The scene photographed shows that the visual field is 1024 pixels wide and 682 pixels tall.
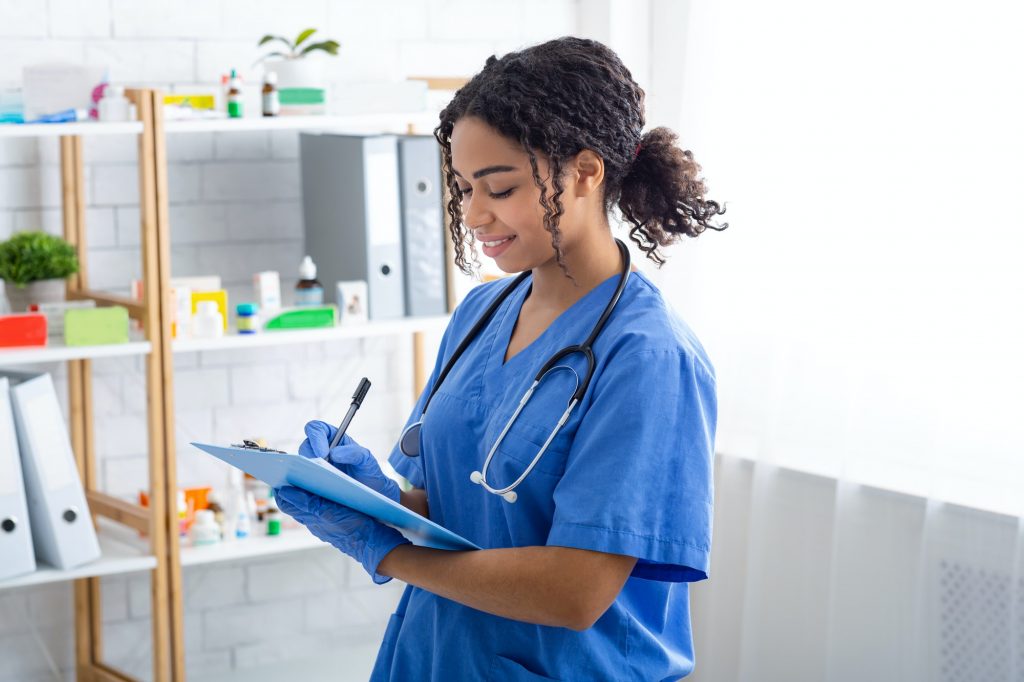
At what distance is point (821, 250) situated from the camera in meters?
2.28

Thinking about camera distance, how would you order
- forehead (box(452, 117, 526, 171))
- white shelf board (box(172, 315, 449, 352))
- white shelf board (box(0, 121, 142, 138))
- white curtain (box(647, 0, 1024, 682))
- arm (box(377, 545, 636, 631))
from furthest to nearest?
white shelf board (box(172, 315, 449, 352)), white shelf board (box(0, 121, 142, 138)), white curtain (box(647, 0, 1024, 682)), forehead (box(452, 117, 526, 171)), arm (box(377, 545, 636, 631))

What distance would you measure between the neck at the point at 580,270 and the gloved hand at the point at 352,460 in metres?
0.31

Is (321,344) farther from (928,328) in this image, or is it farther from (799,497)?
(928,328)

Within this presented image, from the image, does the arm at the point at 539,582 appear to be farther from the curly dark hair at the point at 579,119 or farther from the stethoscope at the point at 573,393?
the curly dark hair at the point at 579,119

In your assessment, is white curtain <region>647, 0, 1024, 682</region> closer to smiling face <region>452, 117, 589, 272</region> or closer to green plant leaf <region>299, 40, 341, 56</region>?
green plant leaf <region>299, 40, 341, 56</region>

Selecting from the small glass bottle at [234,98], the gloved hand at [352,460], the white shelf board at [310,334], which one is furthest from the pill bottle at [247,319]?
the gloved hand at [352,460]

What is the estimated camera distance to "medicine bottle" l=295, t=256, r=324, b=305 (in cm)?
249

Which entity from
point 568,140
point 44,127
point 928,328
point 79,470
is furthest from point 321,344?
point 568,140

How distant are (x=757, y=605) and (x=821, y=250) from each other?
0.76 metres

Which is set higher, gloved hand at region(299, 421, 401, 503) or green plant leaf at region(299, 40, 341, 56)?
green plant leaf at region(299, 40, 341, 56)

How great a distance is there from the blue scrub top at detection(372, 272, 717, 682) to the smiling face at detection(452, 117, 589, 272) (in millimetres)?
98

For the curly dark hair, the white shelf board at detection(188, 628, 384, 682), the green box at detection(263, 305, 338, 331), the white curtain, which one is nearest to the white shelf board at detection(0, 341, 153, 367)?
the green box at detection(263, 305, 338, 331)

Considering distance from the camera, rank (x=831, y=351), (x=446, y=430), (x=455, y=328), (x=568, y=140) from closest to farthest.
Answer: (x=568, y=140)
(x=446, y=430)
(x=455, y=328)
(x=831, y=351)

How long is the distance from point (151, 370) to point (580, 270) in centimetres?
126
